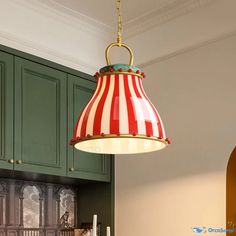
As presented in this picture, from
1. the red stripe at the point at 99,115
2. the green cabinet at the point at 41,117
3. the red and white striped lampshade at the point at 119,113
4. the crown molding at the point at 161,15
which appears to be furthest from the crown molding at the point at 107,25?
the red stripe at the point at 99,115

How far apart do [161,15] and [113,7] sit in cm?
33

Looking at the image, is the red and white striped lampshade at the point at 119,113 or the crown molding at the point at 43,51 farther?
the crown molding at the point at 43,51

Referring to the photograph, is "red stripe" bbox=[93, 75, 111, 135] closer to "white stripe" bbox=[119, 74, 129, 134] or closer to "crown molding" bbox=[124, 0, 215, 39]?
"white stripe" bbox=[119, 74, 129, 134]

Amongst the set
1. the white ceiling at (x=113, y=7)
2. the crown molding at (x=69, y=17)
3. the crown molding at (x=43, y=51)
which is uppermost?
the white ceiling at (x=113, y=7)

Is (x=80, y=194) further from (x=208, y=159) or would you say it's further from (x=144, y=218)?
(x=208, y=159)

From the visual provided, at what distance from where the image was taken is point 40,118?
3010 mm

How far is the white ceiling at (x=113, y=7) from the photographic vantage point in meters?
3.10

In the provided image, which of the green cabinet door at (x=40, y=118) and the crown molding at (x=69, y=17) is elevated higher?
the crown molding at (x=69, y=17)

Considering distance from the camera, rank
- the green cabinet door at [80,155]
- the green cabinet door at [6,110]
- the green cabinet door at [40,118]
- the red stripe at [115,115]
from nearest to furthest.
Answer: the red stripe at [115,115]
the green cabinet door at [6,110]
the green cabinet door at [40,118]
the green cabinet door at [80,155]

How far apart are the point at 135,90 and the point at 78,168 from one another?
1487 millimetres

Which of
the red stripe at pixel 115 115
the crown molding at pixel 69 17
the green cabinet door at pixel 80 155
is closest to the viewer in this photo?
the red stripe at pixel 115 115

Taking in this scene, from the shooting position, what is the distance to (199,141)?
3006 millimetres

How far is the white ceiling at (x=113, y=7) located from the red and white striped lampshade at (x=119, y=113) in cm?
132

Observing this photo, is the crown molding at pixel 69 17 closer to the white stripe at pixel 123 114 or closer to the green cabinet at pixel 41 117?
the green cabinet at pixel 41 117
